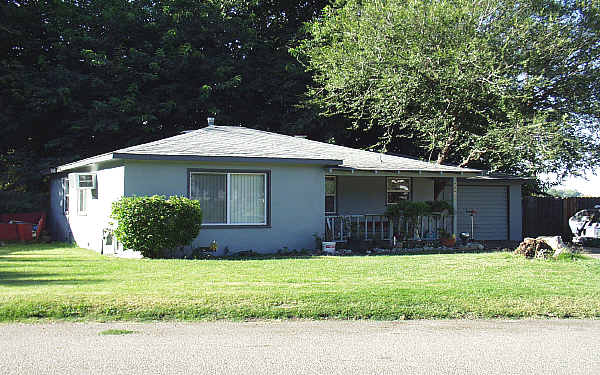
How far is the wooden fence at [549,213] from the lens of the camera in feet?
77.9

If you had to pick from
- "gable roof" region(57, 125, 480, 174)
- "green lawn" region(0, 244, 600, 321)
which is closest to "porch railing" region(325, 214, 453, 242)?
"gable roof" region(57, 125, 480, 174)

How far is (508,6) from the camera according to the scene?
21.7 metres

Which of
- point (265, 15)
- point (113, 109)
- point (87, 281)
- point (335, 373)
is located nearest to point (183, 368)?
point (335, 373)

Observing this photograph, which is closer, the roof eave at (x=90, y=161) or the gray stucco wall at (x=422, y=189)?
the roof eave at (x=90, y=161)

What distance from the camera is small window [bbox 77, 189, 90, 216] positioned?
709 inches

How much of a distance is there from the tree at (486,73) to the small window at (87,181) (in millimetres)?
10881

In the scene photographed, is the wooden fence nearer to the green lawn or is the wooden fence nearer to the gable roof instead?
the gable roof

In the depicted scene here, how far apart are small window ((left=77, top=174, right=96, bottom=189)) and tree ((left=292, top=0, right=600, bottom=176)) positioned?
10881 mm

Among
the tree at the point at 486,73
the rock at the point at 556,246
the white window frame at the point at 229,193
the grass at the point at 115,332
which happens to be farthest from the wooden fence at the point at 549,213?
the grass at the point at 115,332

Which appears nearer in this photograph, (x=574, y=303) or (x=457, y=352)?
(x=457, y=352)

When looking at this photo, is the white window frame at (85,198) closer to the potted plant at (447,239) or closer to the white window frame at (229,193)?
the white window frame at (229,193)

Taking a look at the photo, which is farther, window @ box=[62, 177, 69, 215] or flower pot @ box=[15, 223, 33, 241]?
window @ box=[62, 177, 69, 215]

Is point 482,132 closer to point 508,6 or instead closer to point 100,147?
point 508,6

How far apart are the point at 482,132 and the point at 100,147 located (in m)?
15.4
